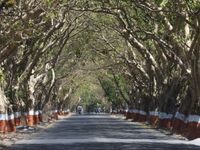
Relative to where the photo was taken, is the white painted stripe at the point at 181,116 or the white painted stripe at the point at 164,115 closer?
the white painted stripe at the point at 181,116

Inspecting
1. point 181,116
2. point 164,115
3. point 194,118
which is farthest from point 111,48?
point 194,118

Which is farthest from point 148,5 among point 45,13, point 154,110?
point 154,110

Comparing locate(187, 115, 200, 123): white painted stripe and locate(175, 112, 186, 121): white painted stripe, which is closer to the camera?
locate(187, 115, 200, 123): white painted stripe

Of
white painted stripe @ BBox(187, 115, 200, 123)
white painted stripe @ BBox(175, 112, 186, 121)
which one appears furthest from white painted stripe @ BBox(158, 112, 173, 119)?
white painted stripe @ BBox(187, 115, 200, 123)

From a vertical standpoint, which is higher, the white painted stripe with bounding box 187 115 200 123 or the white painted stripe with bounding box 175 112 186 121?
the white painted stripe with bounding box 175 112 186 121

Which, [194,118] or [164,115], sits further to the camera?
[164,115]

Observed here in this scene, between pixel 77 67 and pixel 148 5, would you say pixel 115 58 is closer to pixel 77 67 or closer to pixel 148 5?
pixel 77 67

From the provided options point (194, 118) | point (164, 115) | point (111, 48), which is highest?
point (111, 48)

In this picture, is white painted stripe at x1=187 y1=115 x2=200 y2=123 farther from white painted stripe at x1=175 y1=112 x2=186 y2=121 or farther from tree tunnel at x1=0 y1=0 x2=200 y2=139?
white painted stripe at x1=175 y1=112 x2=186 y2=121

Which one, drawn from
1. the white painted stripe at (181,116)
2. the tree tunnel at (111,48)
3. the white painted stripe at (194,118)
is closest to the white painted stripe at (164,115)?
the tree tunnel at (111,48)

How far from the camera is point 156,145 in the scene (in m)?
27.0

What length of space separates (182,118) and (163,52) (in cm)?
505

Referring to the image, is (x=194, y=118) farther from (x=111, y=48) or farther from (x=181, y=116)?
(x=111, y=48)

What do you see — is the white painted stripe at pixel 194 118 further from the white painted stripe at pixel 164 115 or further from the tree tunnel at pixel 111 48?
the white painted stripe at pixel 164 115
